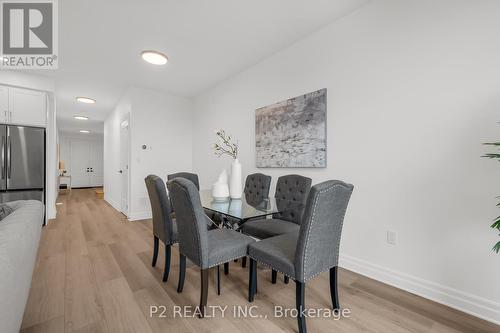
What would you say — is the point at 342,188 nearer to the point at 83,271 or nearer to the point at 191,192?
the point at 191,192

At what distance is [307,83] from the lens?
271 cm

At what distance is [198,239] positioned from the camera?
153cm

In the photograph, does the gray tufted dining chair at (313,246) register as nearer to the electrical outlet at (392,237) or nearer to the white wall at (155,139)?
the electrical outlet at (392,237)

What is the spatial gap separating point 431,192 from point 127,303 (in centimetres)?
256

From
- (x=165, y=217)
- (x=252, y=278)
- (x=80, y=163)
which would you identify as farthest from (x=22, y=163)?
(x=80, y=163)

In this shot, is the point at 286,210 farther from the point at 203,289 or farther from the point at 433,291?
the point at 433,291

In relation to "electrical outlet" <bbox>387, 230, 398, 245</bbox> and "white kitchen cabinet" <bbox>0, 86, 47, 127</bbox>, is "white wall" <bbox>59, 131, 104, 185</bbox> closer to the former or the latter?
"white kitchen cabinet" <bbox>0, 86, 47, 127</bbox>

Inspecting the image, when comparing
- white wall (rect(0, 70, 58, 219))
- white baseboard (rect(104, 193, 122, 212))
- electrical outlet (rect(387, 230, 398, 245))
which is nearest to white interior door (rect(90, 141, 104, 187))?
white baseboard (rect(104, 193, 122, 212))

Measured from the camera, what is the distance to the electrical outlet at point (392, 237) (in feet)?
6.52

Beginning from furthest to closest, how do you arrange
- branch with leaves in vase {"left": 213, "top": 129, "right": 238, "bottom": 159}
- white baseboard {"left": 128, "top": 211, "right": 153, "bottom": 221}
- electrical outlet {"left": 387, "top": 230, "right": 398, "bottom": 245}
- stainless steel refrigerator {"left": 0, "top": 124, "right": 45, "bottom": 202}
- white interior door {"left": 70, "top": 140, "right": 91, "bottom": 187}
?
white interior door {"left": 70, "top": 140, "right": 91, "bottom": 187} < white baseboard {"left": 128, "top": 211, "right": 153, "bottom": 221} < branch with leaves in vase {"left": 213, "top": 129, "right": 238, "bottom": 159} < stainless steel refrigerator {"left": 0, "top": 124, "right": 45, "bottom": 202} < electrical outlet {"left": 387, "top": 230, "right": 398, "bottom": 245}

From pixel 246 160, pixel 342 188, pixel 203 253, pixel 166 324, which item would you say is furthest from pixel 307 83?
pixel 166 324

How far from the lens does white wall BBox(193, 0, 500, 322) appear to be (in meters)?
1.59

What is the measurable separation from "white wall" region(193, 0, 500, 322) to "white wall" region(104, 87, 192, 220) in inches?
127

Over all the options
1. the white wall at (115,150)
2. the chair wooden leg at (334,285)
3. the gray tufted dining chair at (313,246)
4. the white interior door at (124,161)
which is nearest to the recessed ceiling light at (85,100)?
the white wall at (115,150)
